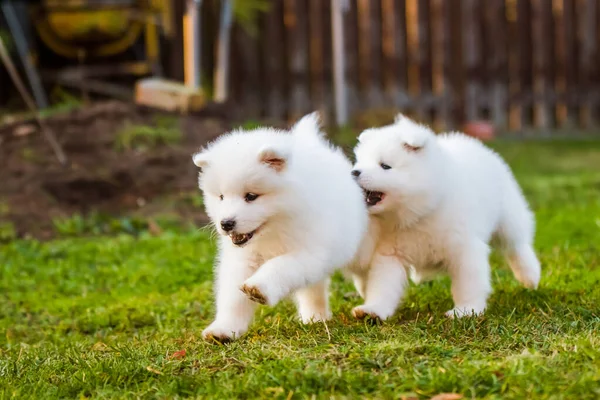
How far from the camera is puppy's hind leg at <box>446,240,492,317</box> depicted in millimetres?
4363

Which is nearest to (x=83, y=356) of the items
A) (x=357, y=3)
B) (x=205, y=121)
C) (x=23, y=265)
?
(x=23, y=265)

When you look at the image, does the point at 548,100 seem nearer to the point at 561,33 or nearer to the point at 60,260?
the point at 561,33

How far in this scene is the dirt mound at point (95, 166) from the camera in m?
7.95

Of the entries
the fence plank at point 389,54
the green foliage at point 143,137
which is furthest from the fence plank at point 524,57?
the green foliage at point 143,137

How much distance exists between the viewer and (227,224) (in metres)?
3.76

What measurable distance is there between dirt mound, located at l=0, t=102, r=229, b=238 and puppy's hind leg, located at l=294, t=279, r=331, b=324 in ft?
11.4

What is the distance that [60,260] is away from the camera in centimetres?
662

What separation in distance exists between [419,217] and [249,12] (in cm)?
885

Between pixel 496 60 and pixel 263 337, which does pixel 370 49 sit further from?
pixel 263 337

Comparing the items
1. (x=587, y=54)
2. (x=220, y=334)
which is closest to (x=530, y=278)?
(x=220, y=334)

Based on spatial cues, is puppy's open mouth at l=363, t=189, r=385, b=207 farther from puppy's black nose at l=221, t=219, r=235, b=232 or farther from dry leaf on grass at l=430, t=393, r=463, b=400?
dry leaf on grass at l=430, t=393, r=463, b=400

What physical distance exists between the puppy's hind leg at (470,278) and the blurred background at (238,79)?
3.80m

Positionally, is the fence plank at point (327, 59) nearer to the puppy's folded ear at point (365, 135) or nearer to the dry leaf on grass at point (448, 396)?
the puppy's folded ear at point (365, 135)

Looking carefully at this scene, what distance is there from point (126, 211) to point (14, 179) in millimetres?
1057
